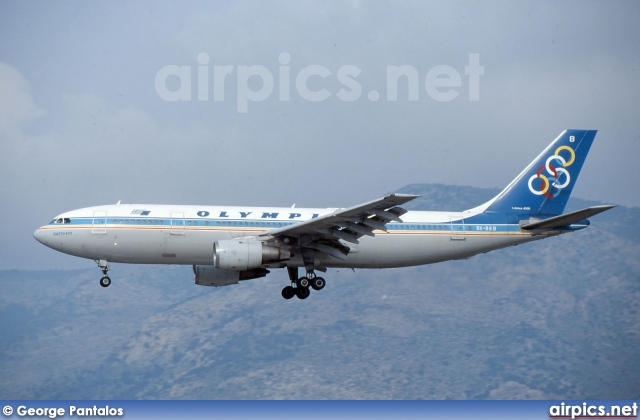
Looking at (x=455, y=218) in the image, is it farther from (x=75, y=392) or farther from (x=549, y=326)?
(x=75, y=392)

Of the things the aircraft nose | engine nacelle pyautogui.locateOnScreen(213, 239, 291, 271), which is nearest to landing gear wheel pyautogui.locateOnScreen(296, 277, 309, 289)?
engine nacelle pyautogui.locateOnScreen(213, 239, 291, 271)

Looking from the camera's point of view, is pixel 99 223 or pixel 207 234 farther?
pixel 207 234

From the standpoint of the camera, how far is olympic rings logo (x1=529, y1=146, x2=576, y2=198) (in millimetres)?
55875

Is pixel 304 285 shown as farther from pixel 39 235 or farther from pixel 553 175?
pixel 553 175

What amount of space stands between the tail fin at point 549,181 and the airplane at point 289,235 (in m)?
0.19

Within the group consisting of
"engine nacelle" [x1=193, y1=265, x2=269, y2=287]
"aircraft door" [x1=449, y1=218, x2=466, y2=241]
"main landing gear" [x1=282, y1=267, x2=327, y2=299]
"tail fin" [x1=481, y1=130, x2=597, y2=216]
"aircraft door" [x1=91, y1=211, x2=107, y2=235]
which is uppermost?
"tail fin" [x1=481, y1=130, x2=597, y2=216]

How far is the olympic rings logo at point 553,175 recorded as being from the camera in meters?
55.9

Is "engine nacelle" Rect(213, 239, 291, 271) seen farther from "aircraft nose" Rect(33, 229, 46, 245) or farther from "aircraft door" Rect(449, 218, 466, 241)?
"aircraft door" Rect(449, 218, 466, 241)

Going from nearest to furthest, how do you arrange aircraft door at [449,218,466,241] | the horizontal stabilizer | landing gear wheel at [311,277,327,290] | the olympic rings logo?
1. the horizontal stabilizer
2. landing gear wheel at [311,277,327,290]
3. aircraft door at [449,218,466,241]
4. the olympic rings logo

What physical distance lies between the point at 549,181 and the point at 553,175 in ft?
2.09

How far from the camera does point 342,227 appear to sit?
4859 centimetres

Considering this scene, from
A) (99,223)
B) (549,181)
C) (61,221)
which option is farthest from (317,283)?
(549,181)

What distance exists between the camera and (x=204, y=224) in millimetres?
49156

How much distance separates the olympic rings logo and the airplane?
1662 millimetres
